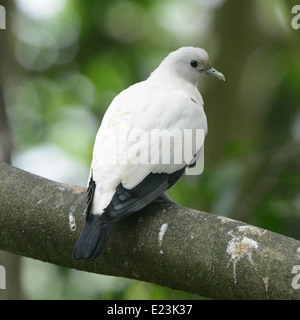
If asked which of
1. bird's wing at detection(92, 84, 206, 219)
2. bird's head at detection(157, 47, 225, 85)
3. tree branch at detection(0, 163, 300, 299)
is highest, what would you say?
bird's head at detection(157, 47, 225, 85)

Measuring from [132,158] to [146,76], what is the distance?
138 inches

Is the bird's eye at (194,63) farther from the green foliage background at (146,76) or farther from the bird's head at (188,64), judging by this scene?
the green foliage background at (146,76)

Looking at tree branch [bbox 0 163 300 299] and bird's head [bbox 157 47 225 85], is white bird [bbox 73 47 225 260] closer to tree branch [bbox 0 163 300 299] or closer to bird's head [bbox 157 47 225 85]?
tree branch [bbox 0 163 300 299]

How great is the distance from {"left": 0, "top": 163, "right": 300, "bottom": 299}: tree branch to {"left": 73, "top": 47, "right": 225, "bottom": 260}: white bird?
10 cm

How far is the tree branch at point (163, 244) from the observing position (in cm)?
250

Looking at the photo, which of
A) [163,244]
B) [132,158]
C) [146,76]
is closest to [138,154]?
[132,158]

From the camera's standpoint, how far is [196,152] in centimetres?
347

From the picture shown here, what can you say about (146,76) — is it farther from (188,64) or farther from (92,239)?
(92,239)

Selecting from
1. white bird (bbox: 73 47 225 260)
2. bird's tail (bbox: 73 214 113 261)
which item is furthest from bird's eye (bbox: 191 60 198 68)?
bird's tail (bbox: 73 214 113 261)

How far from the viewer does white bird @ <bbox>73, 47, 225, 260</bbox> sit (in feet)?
9.61

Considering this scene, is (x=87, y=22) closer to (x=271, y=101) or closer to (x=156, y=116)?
(x=271, y=101)

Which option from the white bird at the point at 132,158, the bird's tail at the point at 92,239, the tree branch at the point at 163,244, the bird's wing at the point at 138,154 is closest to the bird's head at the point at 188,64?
the white bird at the point at 132,158

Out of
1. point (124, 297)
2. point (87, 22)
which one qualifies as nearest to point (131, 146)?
point (124, 297)

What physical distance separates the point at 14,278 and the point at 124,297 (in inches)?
27.6
